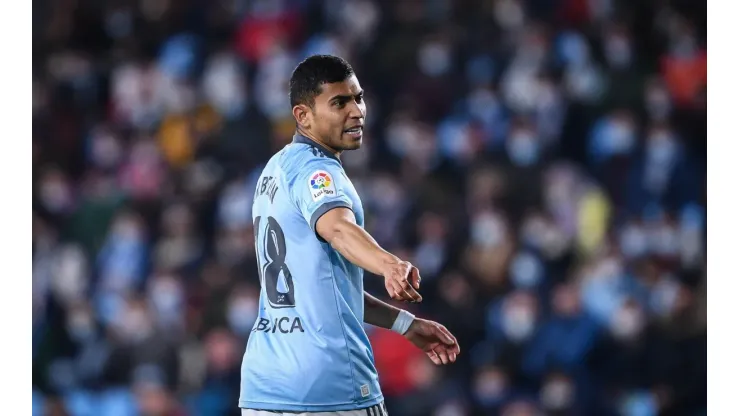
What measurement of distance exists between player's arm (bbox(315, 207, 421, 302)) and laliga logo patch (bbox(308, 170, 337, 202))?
7cm

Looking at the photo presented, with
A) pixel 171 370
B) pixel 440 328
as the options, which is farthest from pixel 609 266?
pixel 440 328

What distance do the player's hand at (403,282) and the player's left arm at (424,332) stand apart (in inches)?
37.4

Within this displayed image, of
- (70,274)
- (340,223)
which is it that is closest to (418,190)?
(70,274)

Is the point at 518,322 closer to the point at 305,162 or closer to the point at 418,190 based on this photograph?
the point at 418,190

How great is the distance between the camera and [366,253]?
133 inches

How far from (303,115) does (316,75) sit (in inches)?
5.9

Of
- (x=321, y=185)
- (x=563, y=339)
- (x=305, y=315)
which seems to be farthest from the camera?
(x=563, y=339)

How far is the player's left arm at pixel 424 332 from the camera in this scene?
416 cm

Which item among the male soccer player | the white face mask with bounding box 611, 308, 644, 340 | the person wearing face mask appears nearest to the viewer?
the male soccer player

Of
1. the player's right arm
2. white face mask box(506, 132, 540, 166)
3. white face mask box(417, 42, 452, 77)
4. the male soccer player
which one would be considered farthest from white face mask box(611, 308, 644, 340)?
the player's right arm

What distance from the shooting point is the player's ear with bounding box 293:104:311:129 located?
12.9 feet

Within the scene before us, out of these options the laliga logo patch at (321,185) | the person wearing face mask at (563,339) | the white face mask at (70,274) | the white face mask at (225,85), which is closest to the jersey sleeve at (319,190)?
the laliga logo patch at (321,185)

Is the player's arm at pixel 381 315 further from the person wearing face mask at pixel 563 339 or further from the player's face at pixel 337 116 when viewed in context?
the person wearing face mask at pixel 563 339

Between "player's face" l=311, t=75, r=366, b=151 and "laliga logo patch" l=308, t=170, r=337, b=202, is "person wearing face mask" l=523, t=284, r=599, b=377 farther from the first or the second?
"laliga logo patch" l=308, t=170, r=337, b=202
